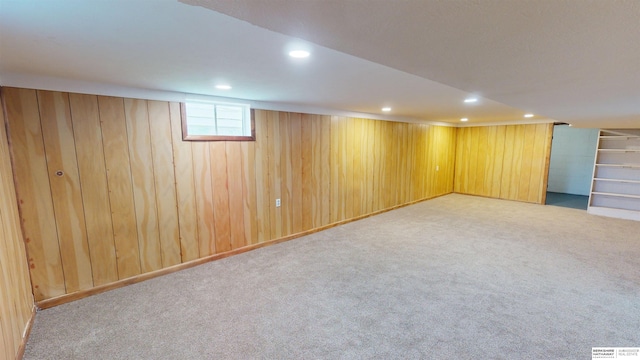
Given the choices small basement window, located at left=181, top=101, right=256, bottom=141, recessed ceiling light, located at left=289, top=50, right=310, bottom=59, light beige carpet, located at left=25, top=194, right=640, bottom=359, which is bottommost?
light beige carpet, located at left=25, top=194, right=640, bottom=359

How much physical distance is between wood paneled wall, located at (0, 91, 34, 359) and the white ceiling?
30.3 inches

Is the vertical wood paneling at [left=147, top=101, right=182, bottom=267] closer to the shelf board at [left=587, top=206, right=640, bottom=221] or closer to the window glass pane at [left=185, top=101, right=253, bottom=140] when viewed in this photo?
the window glass pane at [left=185, top=101, right=253, bottom=140]

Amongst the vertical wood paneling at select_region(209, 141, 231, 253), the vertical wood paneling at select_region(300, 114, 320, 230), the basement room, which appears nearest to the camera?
the basement room

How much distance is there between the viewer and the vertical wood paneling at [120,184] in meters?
2.65

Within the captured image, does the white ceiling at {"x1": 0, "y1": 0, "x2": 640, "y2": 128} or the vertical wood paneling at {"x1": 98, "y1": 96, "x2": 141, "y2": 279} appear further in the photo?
the vertical wood paneling at {"x1": 98, "y1": 96, "x2": 141, "y2": 279}

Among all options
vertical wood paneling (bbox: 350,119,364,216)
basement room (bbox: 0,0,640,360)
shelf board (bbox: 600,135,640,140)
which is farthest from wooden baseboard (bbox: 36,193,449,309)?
shelf board (bbox: 600,135,640,140)

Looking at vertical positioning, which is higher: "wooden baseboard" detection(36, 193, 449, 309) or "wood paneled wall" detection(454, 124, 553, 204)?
"wood paneled wall" detection(454, 124, 553, 204)

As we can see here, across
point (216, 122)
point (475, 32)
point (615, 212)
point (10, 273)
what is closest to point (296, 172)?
point (216, 122)

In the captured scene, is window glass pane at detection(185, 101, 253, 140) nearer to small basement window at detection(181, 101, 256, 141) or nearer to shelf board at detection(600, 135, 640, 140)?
small basement window at detection(181, 101, 256, 141)

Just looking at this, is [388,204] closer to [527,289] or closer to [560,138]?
[527,289]

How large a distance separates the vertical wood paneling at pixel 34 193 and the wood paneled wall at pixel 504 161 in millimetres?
8247

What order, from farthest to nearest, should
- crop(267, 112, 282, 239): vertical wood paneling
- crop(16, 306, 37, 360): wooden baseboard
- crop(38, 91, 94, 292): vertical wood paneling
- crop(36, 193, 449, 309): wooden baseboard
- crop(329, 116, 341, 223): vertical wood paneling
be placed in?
crop(329, 116, 341, 223): vertical wood paneling < crop(267, 112, 282, 239): vertical wood paneling < crop(36, 193, 449, 309): wooden baseboard < crop(38, 91, 94, 292): vertical wood paneling < crop(16, 306, 37, 360): wooden baseboard

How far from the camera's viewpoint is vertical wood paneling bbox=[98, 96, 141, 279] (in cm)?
265

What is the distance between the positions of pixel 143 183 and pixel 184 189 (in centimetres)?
42
